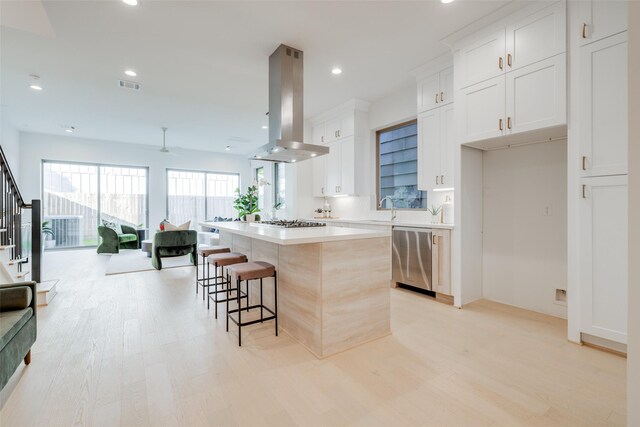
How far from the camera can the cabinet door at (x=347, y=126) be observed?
508 centimetres

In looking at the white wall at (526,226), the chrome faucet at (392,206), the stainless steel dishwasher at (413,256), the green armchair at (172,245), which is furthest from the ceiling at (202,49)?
the green armchair at (172,245)

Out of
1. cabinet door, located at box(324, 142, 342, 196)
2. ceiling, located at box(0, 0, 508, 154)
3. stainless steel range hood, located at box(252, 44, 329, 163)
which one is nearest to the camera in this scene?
ceiling, located at box(0, 0, 508, 154)

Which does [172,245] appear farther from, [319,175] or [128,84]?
[319,175]

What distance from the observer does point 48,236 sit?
7301mm

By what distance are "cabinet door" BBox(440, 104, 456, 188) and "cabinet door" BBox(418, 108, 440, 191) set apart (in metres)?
0.06

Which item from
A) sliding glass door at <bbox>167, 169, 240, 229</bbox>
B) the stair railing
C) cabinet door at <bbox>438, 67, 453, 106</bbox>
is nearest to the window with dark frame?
cabinet door at <bbox>438, 67, 453, 106</bbox>

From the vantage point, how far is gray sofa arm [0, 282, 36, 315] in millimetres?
1930

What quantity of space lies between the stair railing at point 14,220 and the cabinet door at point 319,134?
4445 mm

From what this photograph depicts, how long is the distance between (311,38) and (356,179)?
7.97 ft

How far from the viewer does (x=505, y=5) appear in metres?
2.68

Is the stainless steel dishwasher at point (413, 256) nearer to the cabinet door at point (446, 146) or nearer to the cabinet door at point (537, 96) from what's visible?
the cabinet door at point (446, 146)

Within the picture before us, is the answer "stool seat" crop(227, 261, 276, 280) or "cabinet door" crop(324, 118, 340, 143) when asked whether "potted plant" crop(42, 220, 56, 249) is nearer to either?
"cabinet door" crop(324, 118, 340, 143)

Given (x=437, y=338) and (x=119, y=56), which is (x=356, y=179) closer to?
(x=437, y=338)

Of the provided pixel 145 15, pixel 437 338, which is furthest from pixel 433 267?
pixel 145 15
